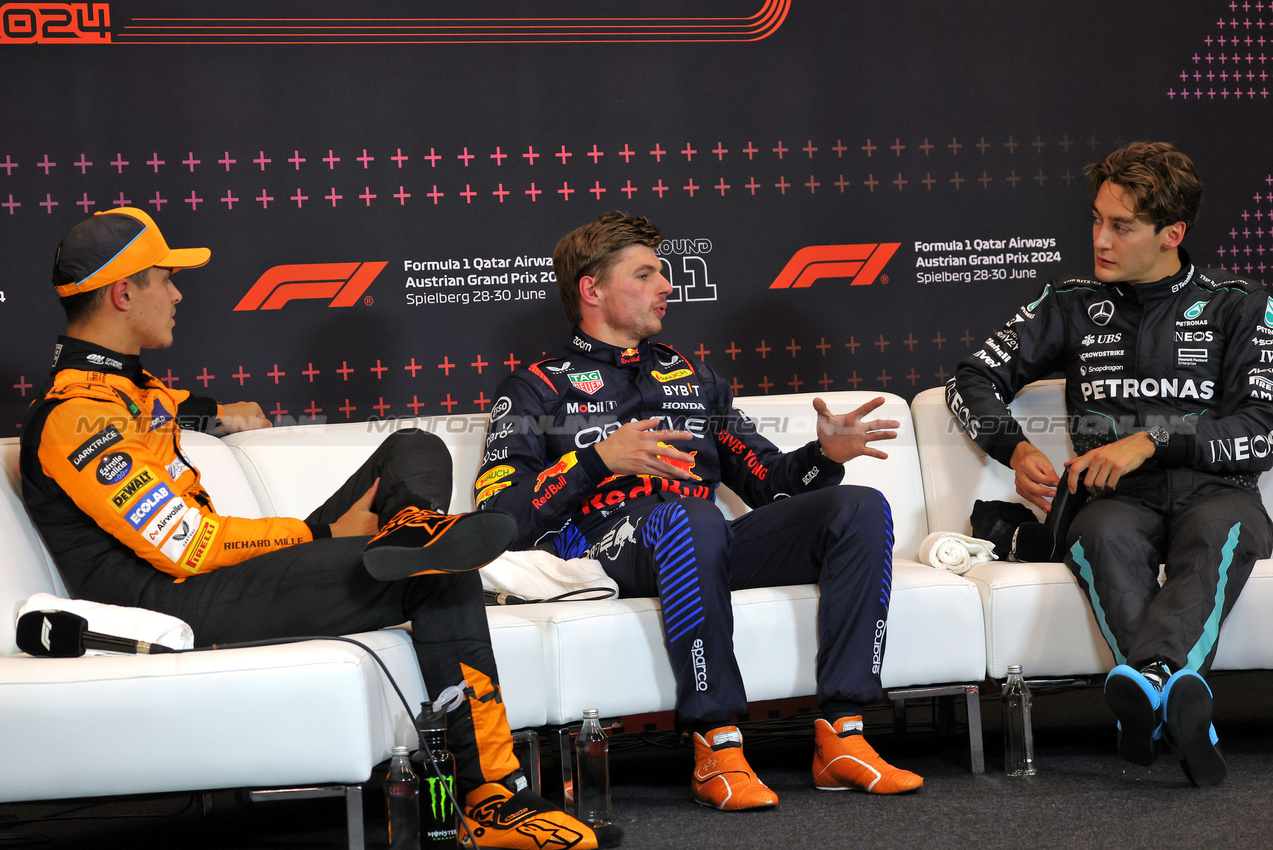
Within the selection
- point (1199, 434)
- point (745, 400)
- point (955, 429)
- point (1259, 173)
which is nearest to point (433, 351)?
point (745, 400)

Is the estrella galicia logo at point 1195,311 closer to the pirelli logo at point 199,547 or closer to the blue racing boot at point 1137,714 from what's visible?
the blue racing boot at point 1137,714

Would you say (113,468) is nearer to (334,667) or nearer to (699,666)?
(334,667)

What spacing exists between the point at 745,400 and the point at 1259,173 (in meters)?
2.08

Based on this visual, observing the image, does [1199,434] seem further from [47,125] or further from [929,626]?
[47,125]

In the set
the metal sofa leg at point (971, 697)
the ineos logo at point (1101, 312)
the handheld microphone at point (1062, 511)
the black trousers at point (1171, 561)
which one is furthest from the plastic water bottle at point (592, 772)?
the ineos logo at point (1101, 312)

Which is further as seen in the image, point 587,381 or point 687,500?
point 587,381

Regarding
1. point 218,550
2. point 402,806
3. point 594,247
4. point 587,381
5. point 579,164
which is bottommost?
point 402,806

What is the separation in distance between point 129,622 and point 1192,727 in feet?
6.26

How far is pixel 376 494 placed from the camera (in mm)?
2342

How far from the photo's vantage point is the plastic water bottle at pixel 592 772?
2.21 meters

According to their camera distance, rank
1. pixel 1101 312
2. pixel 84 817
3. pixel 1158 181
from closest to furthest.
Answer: pixel 84 817
pixel 1158 181
pixel 1101 312

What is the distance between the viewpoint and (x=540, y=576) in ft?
8.09

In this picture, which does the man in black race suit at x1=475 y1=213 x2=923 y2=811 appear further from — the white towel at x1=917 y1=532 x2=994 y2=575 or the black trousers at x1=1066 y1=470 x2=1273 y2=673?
the black trousers at x1=1066 y1=470 x2=1273 y2=673

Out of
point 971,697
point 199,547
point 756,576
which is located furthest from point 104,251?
point 971,697
